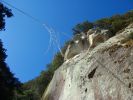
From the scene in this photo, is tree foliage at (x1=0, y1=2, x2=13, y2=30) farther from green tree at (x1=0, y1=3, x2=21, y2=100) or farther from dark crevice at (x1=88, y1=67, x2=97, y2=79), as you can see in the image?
dark crevice at (x1=88, y1=67, x2=97, y2=79)

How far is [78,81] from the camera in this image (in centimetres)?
2097

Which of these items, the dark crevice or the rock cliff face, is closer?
the rock cliff face

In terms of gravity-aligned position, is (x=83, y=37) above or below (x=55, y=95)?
above

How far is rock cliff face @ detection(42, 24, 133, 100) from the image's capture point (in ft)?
52.6

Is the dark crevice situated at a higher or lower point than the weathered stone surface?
lower

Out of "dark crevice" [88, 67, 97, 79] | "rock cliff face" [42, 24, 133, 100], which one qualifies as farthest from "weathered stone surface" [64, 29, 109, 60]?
"dark crevice" [88, 67, 97, 79]

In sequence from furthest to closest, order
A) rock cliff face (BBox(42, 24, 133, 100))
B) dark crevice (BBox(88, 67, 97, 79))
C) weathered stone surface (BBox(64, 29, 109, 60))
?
weathered stone surface (BBox(64, 29, 109, 60))
dark crevice (BBox(88, 67, 97, 79))
rock cliff face (BBox(42, 24, 133, 100))

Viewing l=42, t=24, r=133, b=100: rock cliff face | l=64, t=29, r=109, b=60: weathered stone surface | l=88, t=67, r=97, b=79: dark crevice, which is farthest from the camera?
l=64, t=29, r=109, b=60: weathered stone surface

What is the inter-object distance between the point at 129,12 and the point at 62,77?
22322 millimetres

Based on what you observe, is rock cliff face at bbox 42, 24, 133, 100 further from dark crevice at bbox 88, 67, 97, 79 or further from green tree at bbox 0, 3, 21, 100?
green tree at bbox 0, 3, 21, 100

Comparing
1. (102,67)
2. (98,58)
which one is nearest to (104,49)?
(98,58)

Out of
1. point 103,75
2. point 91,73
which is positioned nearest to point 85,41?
point 91,73

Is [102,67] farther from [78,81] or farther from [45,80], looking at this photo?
[45,80]

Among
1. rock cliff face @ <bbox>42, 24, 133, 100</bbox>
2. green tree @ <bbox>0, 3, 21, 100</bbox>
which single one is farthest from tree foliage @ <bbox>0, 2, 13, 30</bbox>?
rock cliff face @ <bbox>42, 24, 133, 100</bbox>
